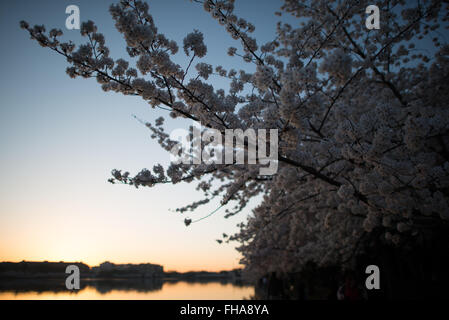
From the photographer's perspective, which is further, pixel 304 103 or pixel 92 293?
pixel 92 293

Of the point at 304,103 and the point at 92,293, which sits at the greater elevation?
the point at 304,103

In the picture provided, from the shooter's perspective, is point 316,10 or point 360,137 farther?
point 316,10

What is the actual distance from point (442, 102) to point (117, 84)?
7532mm

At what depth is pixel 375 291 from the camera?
31.0 ft

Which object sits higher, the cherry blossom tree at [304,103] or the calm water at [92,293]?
the cherry blossom tree at [304,103]

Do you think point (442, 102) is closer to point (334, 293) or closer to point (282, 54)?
point (282, 54)

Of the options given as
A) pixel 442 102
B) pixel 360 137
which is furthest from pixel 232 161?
pixel 442 102

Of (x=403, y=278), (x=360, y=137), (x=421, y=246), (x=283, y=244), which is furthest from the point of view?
(x=283, y=244)

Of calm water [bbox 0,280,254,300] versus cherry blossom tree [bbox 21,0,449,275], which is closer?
cherry blossom tree [bbox 21,0,449,275]

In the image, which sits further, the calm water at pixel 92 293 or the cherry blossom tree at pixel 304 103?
the calm water at pixel 92 293

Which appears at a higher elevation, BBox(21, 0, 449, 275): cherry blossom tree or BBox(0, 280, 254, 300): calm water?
BBox(21, 0, 449, 275): cherry blossom tree
